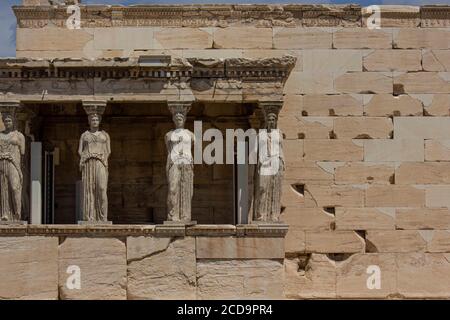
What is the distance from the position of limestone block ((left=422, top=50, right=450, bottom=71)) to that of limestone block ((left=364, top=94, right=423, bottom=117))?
1.91ft

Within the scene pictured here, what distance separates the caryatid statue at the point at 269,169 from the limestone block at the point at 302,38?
1807 mm

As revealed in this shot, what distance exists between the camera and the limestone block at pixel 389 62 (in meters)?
13.0

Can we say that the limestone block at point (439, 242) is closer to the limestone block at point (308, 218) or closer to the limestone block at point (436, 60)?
the limestone block at point (308, 218)

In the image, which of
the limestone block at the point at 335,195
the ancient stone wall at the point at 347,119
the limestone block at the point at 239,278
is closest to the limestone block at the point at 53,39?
the ancient stone wall at the point at 347,119

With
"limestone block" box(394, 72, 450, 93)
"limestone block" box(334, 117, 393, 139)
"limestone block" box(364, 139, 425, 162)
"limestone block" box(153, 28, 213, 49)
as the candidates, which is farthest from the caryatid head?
"limestone block" box(394, 72, 450, 93)

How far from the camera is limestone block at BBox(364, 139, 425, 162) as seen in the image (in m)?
12.9

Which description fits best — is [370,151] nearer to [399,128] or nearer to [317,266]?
[399,128]

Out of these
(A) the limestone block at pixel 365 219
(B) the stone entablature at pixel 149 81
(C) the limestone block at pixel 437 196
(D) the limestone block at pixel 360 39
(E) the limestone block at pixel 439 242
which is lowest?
(E) the limestone block at pixel 439 242

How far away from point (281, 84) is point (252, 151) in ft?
3.54

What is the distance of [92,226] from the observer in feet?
37.3

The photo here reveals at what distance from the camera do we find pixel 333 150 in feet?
42.3

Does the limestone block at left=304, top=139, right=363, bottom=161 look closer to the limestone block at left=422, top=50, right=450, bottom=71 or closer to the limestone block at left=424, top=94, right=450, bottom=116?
the limestone block at left=424, top=94, right=450, bottom=116

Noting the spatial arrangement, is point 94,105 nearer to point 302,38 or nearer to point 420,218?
point 302,38

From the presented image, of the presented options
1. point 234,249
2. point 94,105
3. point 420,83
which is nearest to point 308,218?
point 234,249
